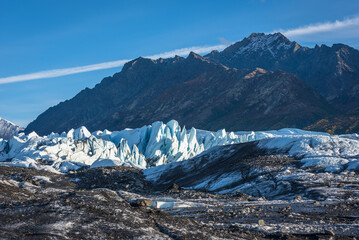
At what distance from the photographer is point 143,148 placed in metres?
69.4

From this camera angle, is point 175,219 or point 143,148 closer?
point 175,219

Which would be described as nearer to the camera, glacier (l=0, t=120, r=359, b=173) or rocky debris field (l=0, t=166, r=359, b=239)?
rocky debris field (l=0, t=166, r=359, b=239)

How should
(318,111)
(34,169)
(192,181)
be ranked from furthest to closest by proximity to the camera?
1. (318,111)
2. (34,169)
3. (192,181)

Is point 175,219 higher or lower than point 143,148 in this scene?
lower

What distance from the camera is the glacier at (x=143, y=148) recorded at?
35.3 metres

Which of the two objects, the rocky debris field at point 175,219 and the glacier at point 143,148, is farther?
the glacier at point 143,148

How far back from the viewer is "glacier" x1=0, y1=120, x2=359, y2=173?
35.3 m

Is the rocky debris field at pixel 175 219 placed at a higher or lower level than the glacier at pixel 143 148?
lower

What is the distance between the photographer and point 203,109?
7608 inches

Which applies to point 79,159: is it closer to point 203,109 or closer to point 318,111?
point 318,111

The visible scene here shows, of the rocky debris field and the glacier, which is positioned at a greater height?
the glacier

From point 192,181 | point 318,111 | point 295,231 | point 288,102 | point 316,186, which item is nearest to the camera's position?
point 295,231

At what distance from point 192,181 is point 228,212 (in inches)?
A: 651

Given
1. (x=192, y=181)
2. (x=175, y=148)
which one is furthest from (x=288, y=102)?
(x=192, y=181)
